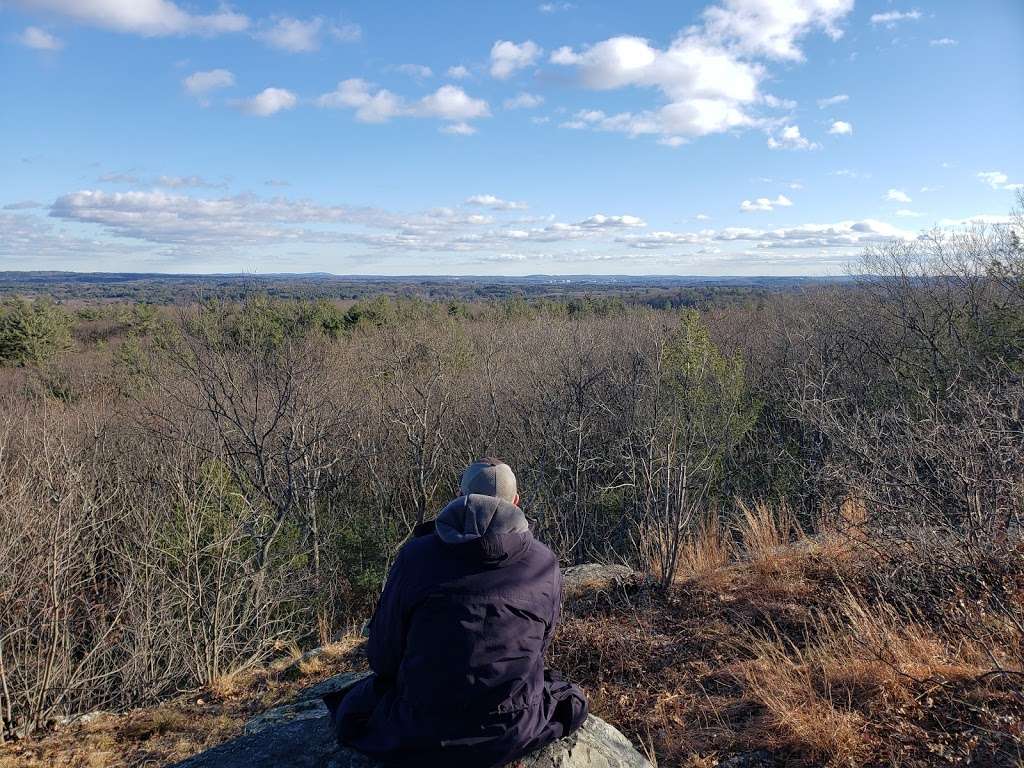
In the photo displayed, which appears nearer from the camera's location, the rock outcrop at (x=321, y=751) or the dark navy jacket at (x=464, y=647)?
the dark navy jacket at (x=464, y=647)

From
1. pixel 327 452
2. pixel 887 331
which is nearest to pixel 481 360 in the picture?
pixel 327 452

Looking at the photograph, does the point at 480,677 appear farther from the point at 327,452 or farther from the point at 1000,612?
the point at 327,452

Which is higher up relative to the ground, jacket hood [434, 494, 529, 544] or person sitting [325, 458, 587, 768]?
jacket hood [434, 494, 529, 544]

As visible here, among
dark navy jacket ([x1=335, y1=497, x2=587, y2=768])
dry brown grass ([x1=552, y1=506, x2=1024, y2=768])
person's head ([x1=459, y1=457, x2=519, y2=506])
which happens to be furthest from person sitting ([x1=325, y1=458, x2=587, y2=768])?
dry brown grass ([x1=552, y1=506, x2=1024, y2=768])

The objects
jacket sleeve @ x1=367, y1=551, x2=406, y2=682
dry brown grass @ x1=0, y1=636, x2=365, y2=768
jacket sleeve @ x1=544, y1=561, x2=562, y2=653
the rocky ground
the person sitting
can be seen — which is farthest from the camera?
dry brown grass @ x1=0, y1=636, x2=365, y2=768

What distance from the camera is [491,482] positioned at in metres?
2.73

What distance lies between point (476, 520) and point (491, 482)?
0.35 metres

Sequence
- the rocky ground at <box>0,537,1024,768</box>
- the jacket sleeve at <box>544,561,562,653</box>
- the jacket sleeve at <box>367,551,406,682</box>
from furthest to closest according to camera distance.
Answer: the rocky ground at <box>0,537,1024,768</box>
the jacket sleeve at <box>544,561,562,653</box>
the jacket sleeve at <box>367,551,406,682</box>

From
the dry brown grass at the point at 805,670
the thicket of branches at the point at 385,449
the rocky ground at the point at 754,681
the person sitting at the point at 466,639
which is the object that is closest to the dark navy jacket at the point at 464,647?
the person sitting at the point at 466,639

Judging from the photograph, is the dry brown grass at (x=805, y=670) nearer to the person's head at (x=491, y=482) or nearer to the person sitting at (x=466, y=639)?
the person sitting at (x=466, y=639)

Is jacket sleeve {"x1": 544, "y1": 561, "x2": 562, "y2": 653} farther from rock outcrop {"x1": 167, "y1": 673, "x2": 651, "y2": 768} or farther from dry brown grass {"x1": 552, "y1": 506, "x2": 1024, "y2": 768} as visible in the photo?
dry brown grass {"x1": 552, "y1": 506, "x2": 1024, "y2": 768}

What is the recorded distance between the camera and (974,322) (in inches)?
707

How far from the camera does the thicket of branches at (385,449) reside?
6324 mm

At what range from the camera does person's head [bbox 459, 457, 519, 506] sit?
8.95 ft
